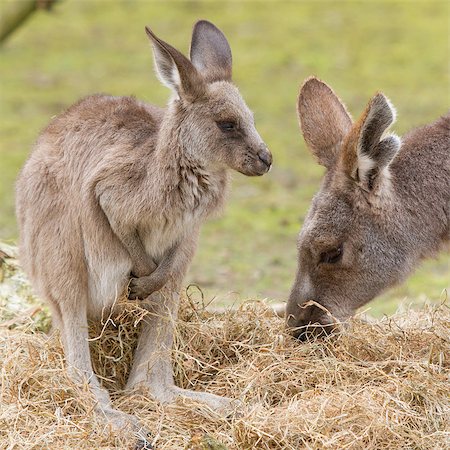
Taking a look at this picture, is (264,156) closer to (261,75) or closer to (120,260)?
(120,260)

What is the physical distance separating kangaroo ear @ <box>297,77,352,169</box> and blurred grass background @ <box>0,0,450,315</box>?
4.69ft

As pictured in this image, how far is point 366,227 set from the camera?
5328 mm

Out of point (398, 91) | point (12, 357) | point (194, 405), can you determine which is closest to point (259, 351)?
point (194, 405)

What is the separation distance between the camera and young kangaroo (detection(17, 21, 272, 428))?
5.23m

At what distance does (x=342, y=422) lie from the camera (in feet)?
15.4

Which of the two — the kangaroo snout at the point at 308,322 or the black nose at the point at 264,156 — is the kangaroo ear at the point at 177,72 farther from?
the kangaroo snout at the point at 308,322

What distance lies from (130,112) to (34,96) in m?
7.85

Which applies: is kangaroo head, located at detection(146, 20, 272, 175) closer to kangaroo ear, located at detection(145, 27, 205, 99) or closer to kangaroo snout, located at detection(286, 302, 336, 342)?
kangaroo ear, located at detection(145, 27, 205, 99)

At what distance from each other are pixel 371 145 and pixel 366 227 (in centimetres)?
46

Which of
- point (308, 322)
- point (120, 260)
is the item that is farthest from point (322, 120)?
point (120, 260)

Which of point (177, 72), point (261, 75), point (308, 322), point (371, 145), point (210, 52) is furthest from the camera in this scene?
point (261, 75)

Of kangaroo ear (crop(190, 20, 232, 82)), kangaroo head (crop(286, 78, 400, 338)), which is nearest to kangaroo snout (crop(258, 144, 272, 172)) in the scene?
kangaroo head (crop(286, 78, 400, 338))

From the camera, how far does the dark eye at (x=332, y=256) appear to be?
5.38 metres

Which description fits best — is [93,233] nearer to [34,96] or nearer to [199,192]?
[199,192]
